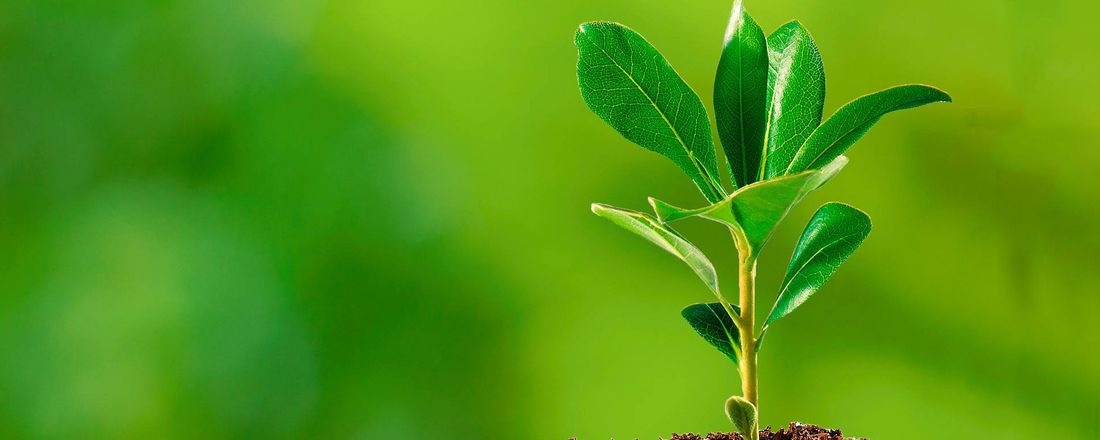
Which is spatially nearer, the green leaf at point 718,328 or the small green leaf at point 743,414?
the small green leaf at point 743,414

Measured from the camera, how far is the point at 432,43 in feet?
4.26

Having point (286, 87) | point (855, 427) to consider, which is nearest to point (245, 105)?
point (286, 87)

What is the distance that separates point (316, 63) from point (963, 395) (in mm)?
1020

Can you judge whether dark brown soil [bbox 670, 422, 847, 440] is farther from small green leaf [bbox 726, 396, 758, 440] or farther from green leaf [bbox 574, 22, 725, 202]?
green leaf [bbox 574, 22, 725, 202]

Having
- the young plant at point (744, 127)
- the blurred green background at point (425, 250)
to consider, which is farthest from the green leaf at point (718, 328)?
the blurred green background at point (425, 250)

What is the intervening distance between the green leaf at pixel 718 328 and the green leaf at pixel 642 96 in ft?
0.41

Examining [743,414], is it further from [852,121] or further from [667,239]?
[852,121]

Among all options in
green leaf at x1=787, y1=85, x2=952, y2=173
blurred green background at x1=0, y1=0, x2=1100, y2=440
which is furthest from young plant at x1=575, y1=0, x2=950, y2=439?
blurred green background at x1=0, y1=0, x2=1100, y2=440

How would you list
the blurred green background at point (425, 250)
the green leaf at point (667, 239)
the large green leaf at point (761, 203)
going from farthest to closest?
the blurred green background at point (425, 250)
the green leaf at point (667, 239)
the large green leaf at point (761, 203)

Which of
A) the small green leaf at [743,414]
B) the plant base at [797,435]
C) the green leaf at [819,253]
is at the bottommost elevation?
the plant base at [797,435]

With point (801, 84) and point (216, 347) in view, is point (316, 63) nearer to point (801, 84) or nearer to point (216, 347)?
point (216, 347)

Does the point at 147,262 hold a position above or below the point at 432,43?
below

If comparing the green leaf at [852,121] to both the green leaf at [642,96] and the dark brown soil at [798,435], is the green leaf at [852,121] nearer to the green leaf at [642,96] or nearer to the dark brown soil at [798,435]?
the green leaf at [642,96]

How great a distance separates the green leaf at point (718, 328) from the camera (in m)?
0.92
